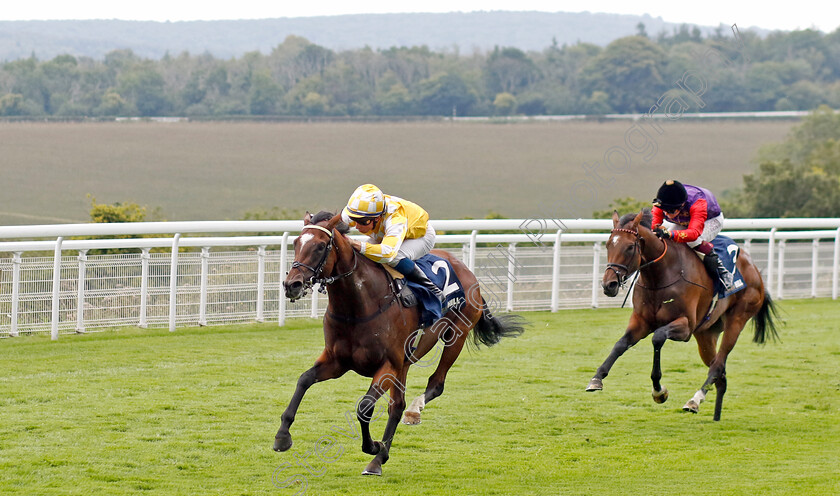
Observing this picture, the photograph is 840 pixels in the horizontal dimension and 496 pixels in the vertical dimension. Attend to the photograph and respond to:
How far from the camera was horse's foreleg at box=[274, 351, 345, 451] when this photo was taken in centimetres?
442

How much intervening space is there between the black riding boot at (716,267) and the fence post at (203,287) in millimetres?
4348

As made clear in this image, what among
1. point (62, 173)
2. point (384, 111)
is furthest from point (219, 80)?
point (62, 173)

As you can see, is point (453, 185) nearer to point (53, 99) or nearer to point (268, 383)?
point (53, 99)

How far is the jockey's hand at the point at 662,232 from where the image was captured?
21.0ft

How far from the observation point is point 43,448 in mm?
4965

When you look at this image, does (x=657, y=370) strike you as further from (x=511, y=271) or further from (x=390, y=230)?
(x=511, y=271)

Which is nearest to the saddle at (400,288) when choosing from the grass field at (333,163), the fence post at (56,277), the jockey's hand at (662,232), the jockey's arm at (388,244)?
the jockey's arm at (388,244)

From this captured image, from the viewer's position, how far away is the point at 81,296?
8.14m

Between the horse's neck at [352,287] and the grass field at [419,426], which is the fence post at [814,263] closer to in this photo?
the grass field at [419,426]

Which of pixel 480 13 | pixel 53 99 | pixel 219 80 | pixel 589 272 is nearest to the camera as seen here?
pixel 589 272

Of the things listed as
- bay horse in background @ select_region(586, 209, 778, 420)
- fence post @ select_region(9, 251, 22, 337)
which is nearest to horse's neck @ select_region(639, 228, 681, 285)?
bay horse in background @ select_region(586, 209, 778, 420)

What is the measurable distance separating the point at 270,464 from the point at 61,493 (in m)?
1.02

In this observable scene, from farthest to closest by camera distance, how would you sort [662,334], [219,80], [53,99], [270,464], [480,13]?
[480,13] → [219,80] → [53,99] → [662,334] → [270,464]

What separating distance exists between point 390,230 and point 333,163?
123 feet
